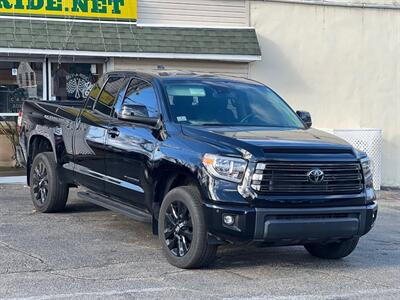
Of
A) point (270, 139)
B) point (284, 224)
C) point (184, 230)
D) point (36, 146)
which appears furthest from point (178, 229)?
point (36, 146)

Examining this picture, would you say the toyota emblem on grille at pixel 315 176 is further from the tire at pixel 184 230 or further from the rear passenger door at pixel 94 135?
the rear passenger door at pixel 94 135

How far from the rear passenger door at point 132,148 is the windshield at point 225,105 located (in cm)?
29

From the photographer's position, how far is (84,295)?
6082 mm

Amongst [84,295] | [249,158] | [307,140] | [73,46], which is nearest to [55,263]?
[84,295]

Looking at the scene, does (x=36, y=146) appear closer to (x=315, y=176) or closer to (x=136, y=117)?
(x=136, y=117)

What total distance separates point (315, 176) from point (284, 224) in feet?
1.89

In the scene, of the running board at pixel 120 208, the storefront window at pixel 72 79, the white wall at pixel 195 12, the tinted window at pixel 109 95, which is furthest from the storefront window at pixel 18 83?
the running board at pixel 120 208

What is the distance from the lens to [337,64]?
1556 cm

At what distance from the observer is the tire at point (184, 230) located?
675 cm

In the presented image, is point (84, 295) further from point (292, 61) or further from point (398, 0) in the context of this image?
point (398, 0)

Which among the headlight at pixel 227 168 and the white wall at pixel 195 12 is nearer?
the headlight at pixel 227 168

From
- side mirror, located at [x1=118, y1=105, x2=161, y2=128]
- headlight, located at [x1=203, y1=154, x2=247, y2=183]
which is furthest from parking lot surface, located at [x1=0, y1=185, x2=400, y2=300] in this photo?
side mirror, located at [x1=118, y1=105, x2=161, y2=128]

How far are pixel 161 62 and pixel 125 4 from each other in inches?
53.6

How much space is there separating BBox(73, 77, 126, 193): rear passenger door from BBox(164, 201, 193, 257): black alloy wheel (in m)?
A: 1.49
